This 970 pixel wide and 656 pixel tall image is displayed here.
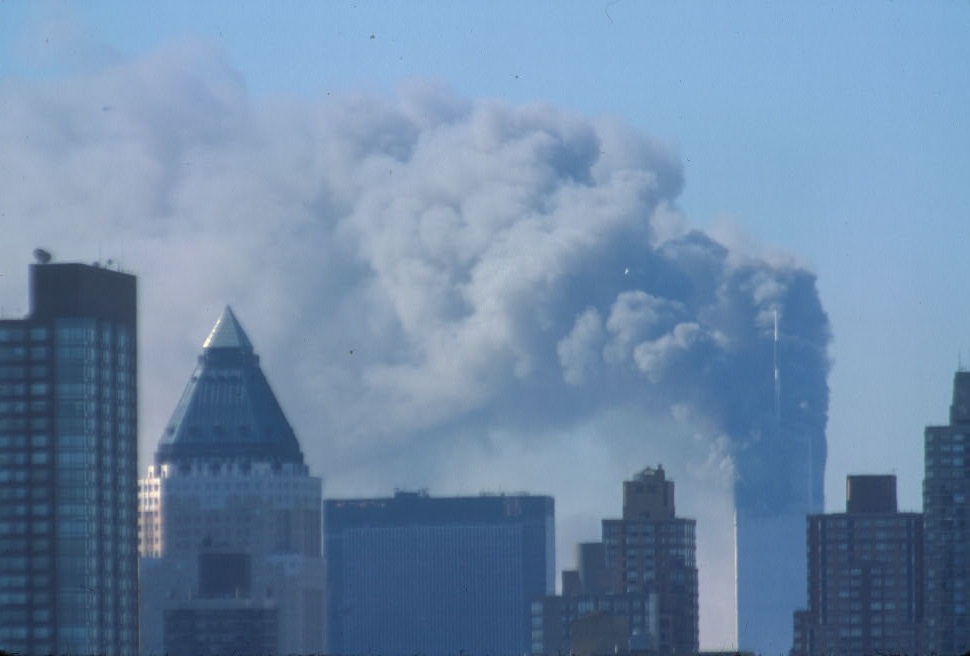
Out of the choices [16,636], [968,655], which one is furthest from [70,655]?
[968,655]

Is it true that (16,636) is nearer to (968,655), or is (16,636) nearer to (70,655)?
(70,655)

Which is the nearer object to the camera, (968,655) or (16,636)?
(968,655)

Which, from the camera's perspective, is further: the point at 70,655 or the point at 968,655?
the point at 70,655
